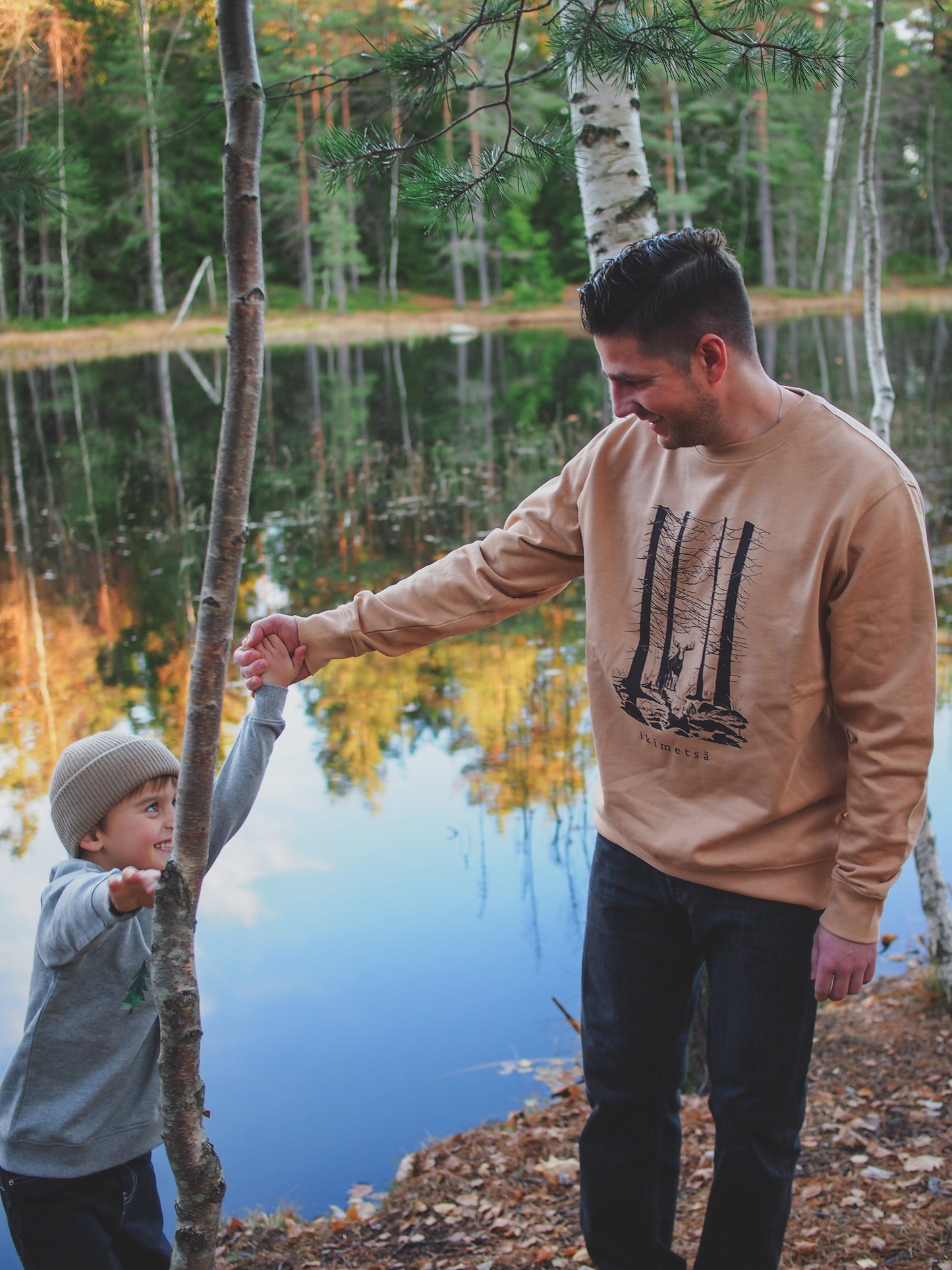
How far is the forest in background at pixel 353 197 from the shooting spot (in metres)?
34.5

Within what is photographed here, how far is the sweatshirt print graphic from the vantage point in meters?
2.00

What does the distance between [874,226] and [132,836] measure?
371 centimetres

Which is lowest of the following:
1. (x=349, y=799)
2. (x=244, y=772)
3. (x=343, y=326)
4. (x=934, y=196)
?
(x=349, y=799)

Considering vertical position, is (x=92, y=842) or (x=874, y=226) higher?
(x=874, y=226)

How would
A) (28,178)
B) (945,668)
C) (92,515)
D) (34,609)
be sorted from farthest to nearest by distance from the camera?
1. (92,515)
2. (34,609)
3. (945,668)
4. (28,178)

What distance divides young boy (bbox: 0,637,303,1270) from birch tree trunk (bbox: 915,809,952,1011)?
2.42m

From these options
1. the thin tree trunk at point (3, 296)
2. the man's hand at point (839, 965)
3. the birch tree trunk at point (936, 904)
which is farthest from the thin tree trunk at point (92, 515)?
the thin tree trunk at point (3, 296)

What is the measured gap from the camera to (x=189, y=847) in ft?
5.52

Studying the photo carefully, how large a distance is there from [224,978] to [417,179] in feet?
10.7

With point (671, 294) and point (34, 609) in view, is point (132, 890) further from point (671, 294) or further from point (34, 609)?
point (34, 609)

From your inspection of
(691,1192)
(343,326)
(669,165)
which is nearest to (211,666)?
(691,1192)

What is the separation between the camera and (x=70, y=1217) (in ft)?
6.44

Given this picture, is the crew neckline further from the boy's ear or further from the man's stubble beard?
the boy's ear

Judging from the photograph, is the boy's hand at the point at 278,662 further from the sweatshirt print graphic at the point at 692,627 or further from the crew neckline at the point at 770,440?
the crew neckline at the point at 770,440
